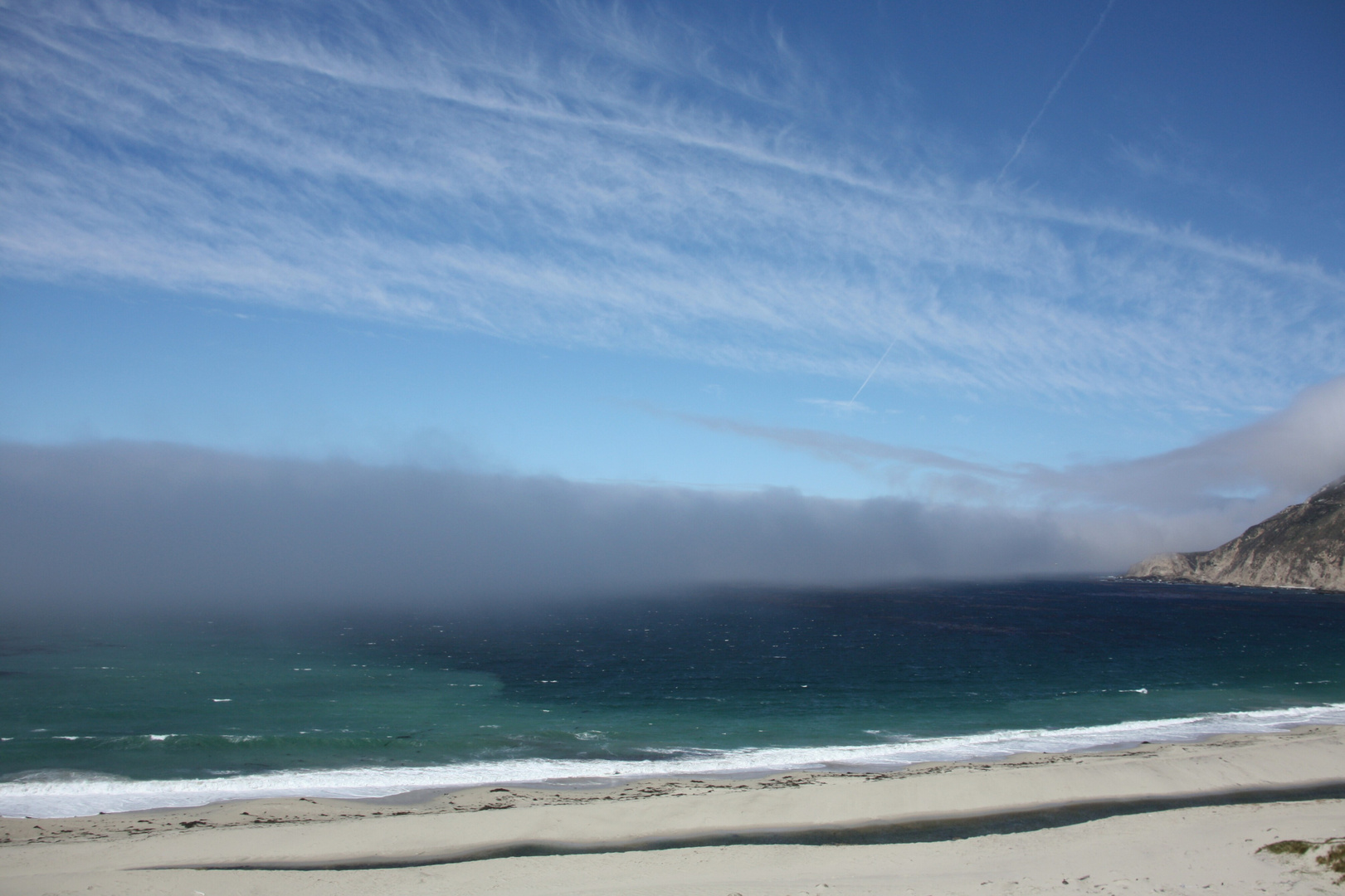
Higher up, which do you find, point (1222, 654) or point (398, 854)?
point (398, 854)

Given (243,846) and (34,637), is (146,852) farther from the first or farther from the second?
(34,637)

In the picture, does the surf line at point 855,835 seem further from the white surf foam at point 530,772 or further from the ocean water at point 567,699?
the ocean water at point 567,699

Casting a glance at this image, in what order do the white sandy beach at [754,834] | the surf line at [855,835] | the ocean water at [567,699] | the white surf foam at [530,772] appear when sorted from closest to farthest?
the white sandy beach at [754,834], the surf line at [855,835], the white surf foam at [530,772], the ocean water at [567,699]

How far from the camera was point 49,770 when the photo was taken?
29625mm

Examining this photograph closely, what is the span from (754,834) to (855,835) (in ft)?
11.5

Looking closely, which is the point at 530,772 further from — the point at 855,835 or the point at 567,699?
the point at 567,699

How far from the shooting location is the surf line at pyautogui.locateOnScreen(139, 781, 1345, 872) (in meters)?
21.6

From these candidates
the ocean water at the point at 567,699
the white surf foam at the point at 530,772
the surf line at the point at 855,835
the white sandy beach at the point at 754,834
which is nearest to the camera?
the white sandy beach at the point at 754,834

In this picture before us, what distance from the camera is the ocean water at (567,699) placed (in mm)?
31250

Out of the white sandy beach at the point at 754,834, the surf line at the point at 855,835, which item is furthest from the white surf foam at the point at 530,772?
the surf line at the point at 855,835

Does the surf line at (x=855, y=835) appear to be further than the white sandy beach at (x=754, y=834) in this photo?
Yes

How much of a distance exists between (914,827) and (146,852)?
25297 millimetres

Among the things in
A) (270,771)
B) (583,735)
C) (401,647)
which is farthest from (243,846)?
(401,647)

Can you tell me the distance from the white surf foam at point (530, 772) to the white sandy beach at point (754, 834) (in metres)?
1.71
